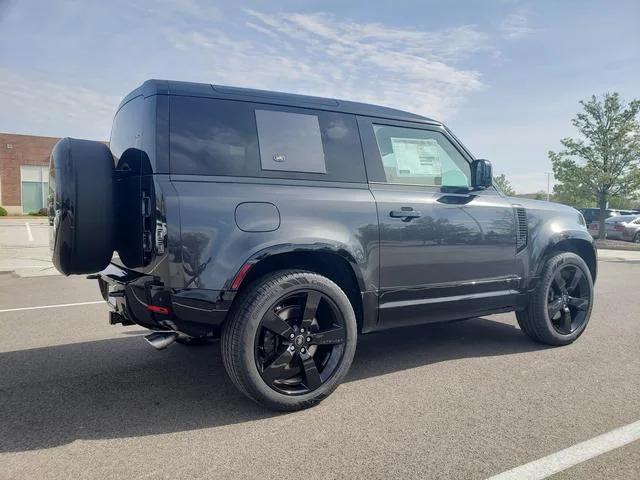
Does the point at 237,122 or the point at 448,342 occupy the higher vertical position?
the point at 237,122

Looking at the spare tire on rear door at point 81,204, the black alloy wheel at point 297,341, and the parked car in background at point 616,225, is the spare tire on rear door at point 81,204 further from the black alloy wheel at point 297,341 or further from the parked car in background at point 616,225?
the parked car in background at point 616,225

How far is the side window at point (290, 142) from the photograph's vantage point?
336 cm

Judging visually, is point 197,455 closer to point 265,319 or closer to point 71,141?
point 265,319

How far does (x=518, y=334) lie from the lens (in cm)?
520

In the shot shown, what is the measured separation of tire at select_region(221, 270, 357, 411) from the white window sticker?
1.24 meters

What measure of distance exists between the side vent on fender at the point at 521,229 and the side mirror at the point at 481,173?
0.41 metres

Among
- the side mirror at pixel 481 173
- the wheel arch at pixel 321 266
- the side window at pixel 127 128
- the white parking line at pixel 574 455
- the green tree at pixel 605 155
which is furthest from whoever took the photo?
the green tree at pixel 605 155

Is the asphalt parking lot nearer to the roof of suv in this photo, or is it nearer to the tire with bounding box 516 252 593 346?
the tire with bounding box 516 252 593 346

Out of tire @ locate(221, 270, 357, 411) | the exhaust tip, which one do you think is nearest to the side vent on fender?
tire @ locate(221, 270, 357, 411)

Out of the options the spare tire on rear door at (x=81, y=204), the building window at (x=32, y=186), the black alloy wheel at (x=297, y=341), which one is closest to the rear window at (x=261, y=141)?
the spare tire on rear door at (x=81, y=204)

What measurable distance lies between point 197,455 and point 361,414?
3.39ft

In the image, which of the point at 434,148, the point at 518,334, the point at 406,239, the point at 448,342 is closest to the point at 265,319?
the point at 406,239

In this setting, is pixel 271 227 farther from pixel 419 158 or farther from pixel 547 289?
pixel 547 289

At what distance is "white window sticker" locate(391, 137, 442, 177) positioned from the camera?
3980 mm
